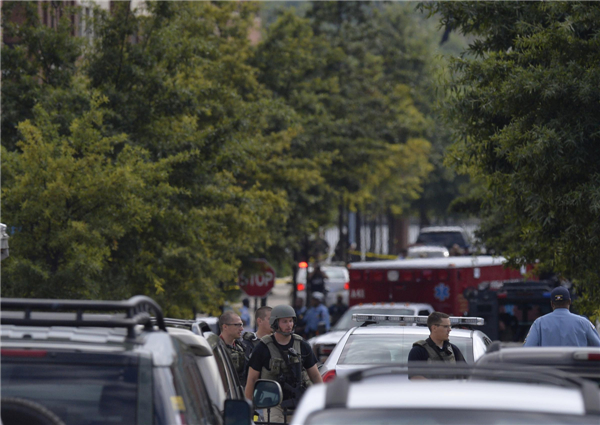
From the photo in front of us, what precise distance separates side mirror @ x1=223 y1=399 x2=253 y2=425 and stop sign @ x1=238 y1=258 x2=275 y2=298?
18709 mm

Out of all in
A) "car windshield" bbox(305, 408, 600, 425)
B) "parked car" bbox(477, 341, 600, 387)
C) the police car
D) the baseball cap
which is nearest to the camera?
"car windshield" bbox(305, 408, 600, 425)

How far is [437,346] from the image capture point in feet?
26.9

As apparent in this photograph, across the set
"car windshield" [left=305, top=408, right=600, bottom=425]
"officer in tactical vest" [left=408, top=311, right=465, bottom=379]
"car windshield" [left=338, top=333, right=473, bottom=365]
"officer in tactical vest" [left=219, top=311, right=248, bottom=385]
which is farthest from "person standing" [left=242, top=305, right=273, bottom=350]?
"car windshield" [left=305, top=408, right=600, bottom=425]

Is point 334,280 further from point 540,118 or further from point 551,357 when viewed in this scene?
point 551,357

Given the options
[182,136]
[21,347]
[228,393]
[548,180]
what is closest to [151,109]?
[182,136]

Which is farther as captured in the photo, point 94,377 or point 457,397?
point 94,377

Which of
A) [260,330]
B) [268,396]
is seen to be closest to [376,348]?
[260,330]

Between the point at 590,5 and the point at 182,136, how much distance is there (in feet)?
25.7

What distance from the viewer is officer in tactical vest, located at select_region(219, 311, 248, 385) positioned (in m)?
8.94

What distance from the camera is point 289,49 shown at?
2727 centimetres

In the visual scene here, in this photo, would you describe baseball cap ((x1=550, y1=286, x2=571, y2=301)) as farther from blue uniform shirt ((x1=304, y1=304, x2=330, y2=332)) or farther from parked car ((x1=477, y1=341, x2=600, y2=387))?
blue uniform shirt ((x1=304, y1=304, x2=330, y2=332))

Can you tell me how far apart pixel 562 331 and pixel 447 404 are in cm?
633

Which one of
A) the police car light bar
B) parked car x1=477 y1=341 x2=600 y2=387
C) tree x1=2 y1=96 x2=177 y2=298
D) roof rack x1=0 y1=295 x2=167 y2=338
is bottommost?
the police car light bar

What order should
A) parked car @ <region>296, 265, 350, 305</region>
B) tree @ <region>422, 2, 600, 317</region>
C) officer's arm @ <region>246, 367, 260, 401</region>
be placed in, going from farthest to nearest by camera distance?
parked car @ <region>296, 265, 350, 305</region>
tree @ <region>422, 2, 600, 317</region>
officer's arm @ <region>246, 367, 260, 401</region>
